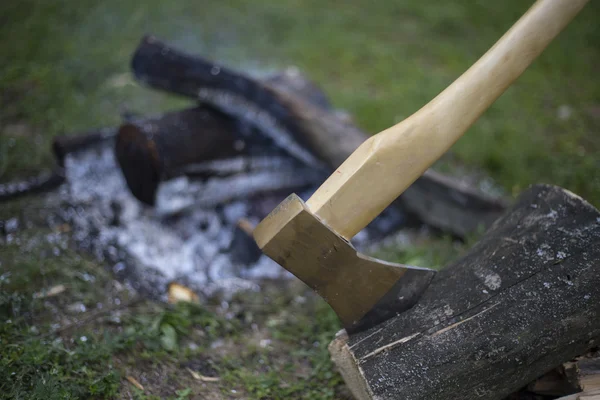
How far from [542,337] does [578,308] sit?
0.17m

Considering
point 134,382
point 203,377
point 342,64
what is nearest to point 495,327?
point 203,377

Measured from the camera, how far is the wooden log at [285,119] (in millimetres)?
3094

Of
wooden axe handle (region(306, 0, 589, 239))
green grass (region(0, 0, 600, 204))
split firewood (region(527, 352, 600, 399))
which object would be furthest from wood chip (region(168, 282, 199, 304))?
split firewood (region(527, 352, 600, 399))

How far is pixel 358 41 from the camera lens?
5.81 m

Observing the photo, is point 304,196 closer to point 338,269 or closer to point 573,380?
point 338,269

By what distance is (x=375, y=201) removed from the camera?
175 cm

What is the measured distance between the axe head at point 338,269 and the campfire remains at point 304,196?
2.7 inches

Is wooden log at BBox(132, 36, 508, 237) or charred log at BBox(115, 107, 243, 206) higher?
wooden log at BBox(132, 36, 508, 237)

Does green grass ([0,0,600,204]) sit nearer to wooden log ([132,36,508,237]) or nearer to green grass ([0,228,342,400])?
wooden log ([132,36,508,237])

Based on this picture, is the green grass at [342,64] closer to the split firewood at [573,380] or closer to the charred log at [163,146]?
the charred log at [163,146]

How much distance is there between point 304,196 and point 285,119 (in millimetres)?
650

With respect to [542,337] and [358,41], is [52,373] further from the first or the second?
[358,41]

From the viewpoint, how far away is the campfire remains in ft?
5.67

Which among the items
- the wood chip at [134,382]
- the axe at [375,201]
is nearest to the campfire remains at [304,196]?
the axe at [375,201]
